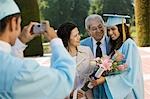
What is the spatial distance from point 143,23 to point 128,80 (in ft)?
55.2

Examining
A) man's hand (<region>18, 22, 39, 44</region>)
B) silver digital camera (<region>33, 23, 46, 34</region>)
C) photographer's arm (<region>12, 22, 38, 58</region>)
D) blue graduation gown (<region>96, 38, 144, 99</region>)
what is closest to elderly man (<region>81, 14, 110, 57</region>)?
blue graduation gown (<region>96, 38, 144, 99</region>)

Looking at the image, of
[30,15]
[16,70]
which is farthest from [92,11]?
[16,70]

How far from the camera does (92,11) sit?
121ft

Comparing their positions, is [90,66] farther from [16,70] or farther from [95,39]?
[16,70]

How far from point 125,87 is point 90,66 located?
1.47ft

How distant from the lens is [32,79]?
1.87 meters

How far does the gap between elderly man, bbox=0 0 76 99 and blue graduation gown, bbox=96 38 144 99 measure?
1814 millimetres

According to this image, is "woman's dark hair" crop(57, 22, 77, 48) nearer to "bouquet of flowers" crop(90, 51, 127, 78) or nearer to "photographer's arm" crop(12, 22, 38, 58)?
"bouquet of flowers" crop(90, 51, 127, 78)

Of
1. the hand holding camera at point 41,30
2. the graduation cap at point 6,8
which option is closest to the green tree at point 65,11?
the hand holding camera at point 41,30

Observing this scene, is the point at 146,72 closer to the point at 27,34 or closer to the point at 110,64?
the point at 110,64

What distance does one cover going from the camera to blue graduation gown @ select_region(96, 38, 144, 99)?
12.5ft

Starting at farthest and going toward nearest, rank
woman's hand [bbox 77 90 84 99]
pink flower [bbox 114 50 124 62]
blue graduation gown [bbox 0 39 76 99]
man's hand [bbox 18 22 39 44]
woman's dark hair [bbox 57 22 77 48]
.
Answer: pink flower [bbox 114 50 124 62] < woman's hand [bbox 77 90 84 99] < woman's dark hair [bbox 57 22 77 48] < man's hand [bbox 18 22 39 44] < blue graduation gown [bbox 0 39 76 99]

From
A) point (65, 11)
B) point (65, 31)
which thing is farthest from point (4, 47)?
point (65, 11)

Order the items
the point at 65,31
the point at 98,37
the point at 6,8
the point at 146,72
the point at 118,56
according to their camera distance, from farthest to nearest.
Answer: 1. the point at 146,72
2. the point at 98,37
3. the point at 118,56
4. the point at 65,31
5. the point at 6,8
